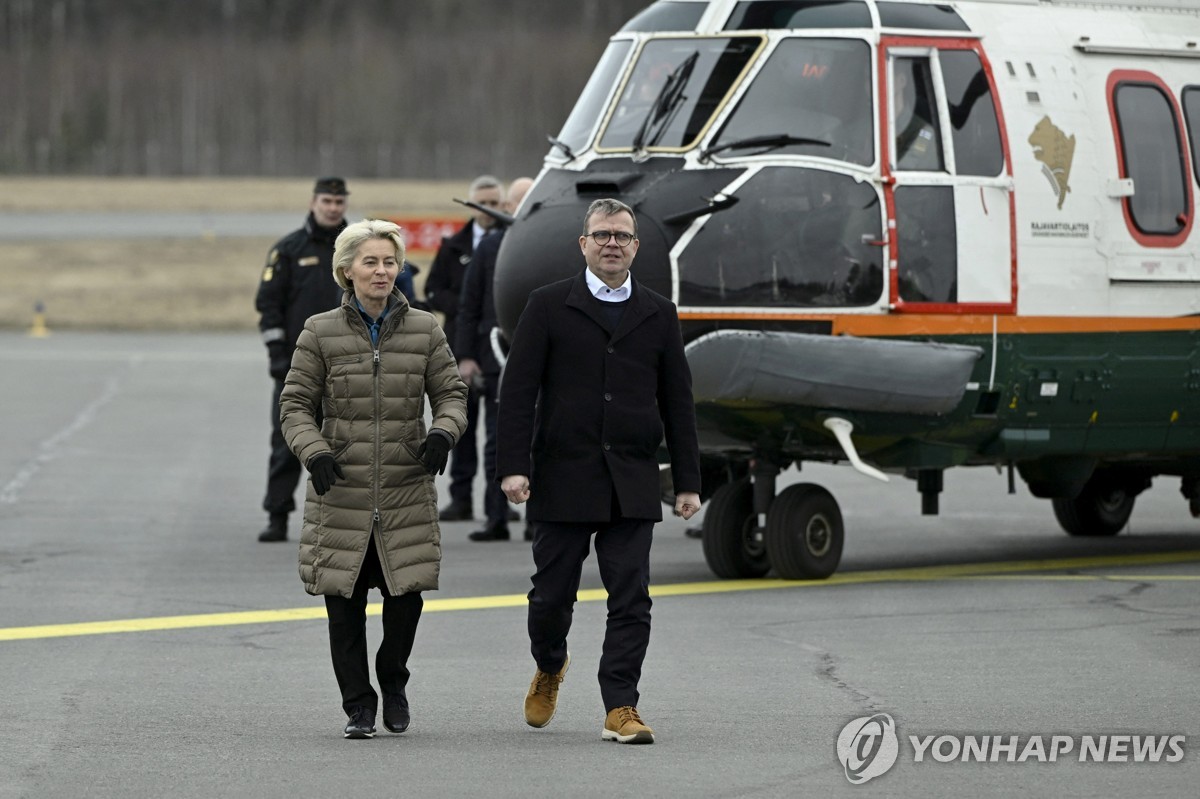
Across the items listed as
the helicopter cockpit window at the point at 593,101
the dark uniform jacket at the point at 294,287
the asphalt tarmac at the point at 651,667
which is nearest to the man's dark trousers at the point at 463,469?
the asphalt tarmac at the point at 651,667

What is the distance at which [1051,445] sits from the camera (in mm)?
12562

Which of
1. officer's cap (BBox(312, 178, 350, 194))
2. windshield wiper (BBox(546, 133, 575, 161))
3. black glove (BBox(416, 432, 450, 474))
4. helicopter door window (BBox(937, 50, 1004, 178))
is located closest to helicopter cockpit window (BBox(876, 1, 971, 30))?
helicopter door window (BBox(937, 50, 1004, 178))

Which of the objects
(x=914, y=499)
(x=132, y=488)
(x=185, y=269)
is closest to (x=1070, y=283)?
(x=914, y=499)

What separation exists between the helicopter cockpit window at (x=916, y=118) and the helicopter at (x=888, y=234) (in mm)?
12

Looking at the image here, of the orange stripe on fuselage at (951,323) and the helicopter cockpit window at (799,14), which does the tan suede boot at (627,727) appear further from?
the helicopter cockpit window at (799,14)

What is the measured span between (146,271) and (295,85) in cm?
5174

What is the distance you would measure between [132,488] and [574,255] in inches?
262

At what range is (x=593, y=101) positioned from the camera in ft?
41.3

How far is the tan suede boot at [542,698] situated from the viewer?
7.96 m

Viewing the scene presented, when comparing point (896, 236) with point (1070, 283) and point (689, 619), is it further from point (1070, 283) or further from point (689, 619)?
point (689, 619)

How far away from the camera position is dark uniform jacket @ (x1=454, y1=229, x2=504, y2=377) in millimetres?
14234

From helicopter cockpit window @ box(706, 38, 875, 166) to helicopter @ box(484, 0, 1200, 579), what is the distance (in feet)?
0.04

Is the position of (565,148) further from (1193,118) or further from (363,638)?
(363,638)

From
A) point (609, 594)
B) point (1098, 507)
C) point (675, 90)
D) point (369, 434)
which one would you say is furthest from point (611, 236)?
point (1098, 507)
